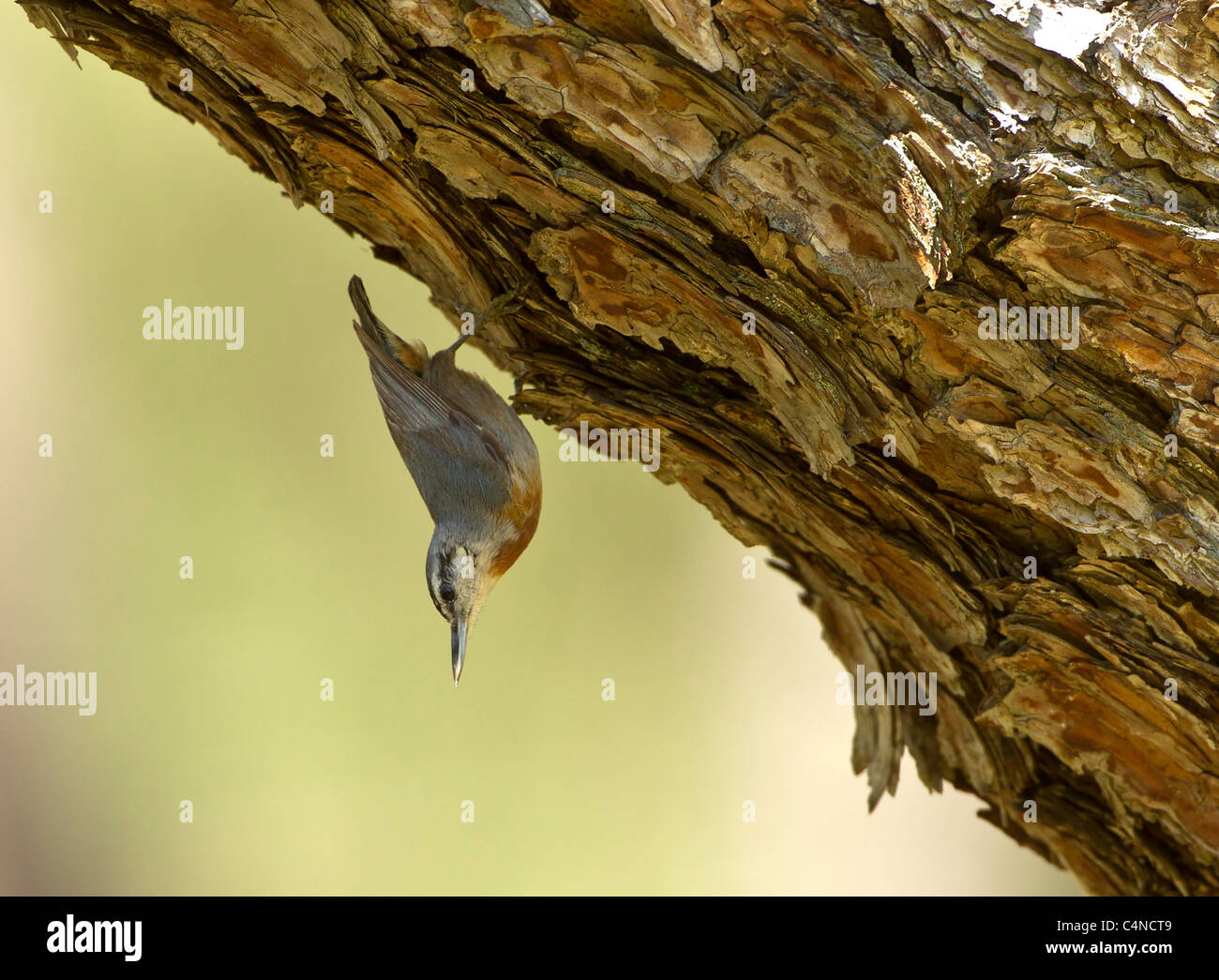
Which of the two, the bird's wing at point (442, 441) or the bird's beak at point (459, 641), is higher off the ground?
the bird's wing at point (442, 441)

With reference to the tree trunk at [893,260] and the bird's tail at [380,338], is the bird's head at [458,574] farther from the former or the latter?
the tree trunk at [893,260]

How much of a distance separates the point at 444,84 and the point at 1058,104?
143 cm

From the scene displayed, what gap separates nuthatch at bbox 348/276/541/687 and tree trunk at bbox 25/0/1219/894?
28.5 inches

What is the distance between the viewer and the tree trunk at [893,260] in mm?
2262

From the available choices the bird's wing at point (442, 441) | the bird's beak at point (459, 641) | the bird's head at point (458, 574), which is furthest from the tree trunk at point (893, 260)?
the bird's beak at point (459, 641)

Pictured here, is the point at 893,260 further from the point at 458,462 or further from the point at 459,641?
the point at 459,641

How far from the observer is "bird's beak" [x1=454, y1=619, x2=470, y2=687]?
375cm

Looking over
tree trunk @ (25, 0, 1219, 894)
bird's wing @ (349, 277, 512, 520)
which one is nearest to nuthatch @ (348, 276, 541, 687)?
bird's wing @ (349, 277, 512, 520)

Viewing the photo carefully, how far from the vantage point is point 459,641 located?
382cm


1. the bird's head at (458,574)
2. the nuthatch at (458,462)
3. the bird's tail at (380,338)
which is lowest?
the bird's head at (458,574)

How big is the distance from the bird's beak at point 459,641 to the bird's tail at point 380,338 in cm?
98

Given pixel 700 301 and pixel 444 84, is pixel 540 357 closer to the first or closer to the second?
pixel 700 301

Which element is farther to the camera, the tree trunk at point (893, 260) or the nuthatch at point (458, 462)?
the nuthatch at point (458, 462)

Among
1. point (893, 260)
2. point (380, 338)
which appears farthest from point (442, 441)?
point (893, 260)
